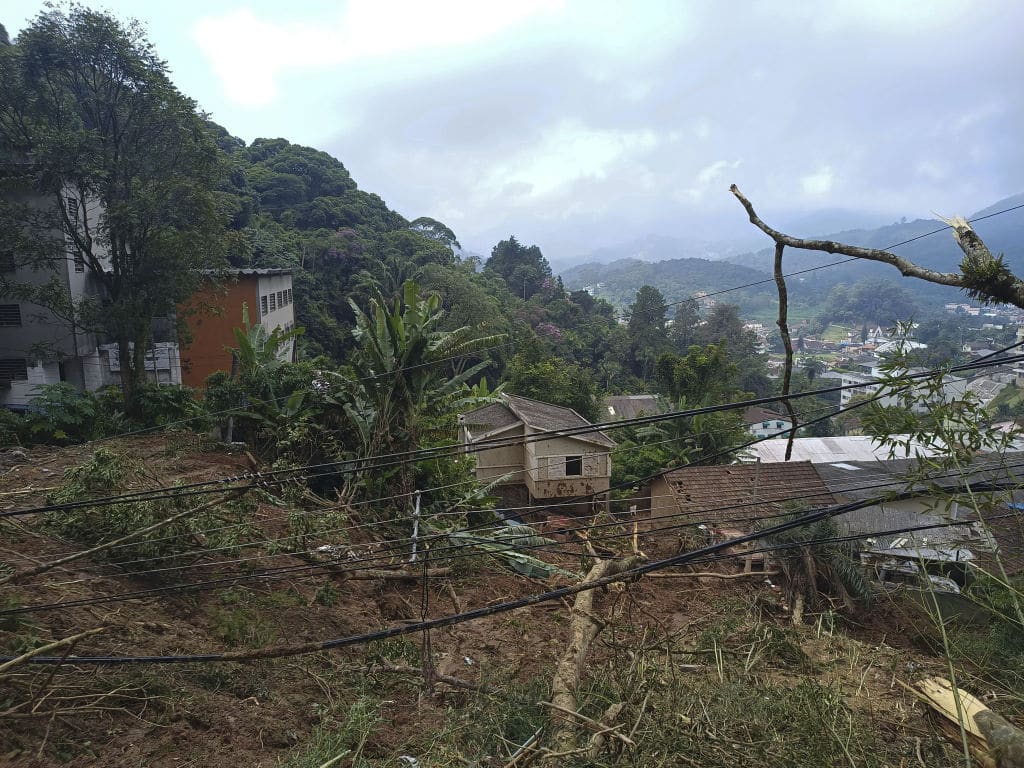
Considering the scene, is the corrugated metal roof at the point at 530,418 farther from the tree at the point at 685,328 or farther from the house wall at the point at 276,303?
the tree at the point at 685,328

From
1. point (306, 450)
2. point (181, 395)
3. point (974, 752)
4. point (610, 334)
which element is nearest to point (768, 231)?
point (974, 752)

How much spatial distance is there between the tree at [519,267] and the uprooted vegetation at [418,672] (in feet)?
166

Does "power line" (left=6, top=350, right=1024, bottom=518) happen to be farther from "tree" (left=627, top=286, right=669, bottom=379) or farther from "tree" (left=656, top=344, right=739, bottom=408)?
"tree" (left=627, top=286, right=669, bottom=379)

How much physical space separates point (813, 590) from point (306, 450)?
7.52 meters

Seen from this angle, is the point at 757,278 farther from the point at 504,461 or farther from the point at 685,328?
the point at 504,461

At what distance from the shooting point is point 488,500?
36.1ft

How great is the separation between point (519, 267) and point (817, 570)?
5288 centimetres

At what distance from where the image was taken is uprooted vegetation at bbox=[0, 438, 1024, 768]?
3.60 metres

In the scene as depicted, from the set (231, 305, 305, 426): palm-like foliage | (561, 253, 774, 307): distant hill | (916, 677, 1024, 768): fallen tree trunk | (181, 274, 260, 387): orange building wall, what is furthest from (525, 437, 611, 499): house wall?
(561, 253, 774, 307): distant hill

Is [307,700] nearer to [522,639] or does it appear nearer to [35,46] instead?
[522,639]

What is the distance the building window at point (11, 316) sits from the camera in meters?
17.0

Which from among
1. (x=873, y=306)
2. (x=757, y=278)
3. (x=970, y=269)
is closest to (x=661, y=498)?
(x=970, y=269)

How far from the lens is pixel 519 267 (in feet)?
194

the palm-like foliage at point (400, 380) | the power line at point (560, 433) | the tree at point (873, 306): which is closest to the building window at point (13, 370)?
the palm-like foliage at point (400, 380)
